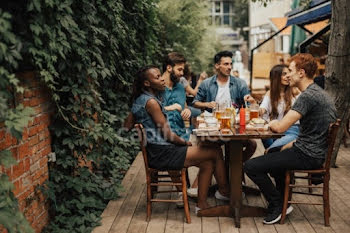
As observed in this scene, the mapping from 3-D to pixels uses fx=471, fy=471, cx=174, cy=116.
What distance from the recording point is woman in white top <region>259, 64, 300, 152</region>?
4.85 meters

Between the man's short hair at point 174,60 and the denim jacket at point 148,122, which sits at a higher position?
the man's short hair at point 174,60

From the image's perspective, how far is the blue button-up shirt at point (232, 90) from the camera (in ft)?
17.5

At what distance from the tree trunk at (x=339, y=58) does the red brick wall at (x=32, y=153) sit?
332 centimetres

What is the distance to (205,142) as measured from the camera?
435 cm

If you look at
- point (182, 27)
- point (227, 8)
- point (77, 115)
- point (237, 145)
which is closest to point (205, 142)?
point (237, 145)

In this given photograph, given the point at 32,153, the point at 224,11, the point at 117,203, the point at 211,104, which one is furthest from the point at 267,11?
the point at 32,153

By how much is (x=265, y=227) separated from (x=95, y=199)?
167cm

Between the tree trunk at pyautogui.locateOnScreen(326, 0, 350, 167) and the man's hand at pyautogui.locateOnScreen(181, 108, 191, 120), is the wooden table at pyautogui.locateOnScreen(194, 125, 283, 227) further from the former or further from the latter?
the tree trunk at pyautogui.locateOnScreen(326, 0, 350, 167)

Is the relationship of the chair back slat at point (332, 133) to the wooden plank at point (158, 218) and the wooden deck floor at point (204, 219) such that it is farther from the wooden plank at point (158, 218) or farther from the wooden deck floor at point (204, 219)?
the wooden plank at point (158, 218)

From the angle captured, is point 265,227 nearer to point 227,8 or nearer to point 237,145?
point 237,145

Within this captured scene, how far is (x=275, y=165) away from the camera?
3.96m

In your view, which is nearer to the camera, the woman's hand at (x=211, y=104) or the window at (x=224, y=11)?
the woman's hand at (x=211, y=104)

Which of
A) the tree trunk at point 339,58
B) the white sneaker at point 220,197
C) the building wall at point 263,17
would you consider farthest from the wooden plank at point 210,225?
the building wall at point 263,17

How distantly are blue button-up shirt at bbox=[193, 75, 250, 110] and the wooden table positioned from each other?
41.5 inches
